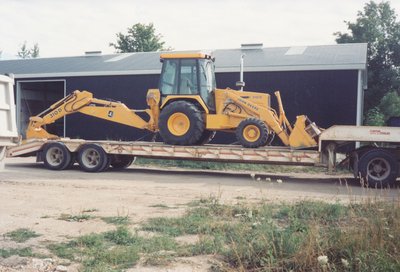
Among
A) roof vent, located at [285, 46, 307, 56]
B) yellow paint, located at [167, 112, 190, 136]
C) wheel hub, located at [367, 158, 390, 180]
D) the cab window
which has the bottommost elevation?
wheel hub, located at [367, 158, 390, 180]

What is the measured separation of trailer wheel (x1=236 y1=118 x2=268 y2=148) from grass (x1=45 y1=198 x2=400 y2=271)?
6.34m

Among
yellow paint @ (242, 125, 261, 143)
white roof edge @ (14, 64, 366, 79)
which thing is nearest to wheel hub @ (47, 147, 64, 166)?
yellow paint @ (242, 125, 261, 143)

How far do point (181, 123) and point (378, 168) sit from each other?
5465mm

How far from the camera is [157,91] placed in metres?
15.0

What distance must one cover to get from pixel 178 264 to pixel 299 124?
8.58 metres

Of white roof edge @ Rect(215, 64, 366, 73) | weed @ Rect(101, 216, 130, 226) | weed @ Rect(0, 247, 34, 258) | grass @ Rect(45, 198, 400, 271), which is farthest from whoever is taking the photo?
white roof edge @ Rect(215, 64, 366, 73)

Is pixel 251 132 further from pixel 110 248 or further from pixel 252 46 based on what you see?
pixel 252 46

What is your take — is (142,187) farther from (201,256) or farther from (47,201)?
(201,256)

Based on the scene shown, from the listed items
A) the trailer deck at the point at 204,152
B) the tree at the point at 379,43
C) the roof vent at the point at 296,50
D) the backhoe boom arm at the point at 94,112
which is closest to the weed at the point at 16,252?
the trailer deck at the point at 204,152

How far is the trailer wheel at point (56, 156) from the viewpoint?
14.8 meters

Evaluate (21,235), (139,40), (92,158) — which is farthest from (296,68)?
(139,40)

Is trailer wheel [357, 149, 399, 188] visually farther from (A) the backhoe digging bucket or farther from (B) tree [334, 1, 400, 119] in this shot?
(B) tree [334, 1, 400, 119]

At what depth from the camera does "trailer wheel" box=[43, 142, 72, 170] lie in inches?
583

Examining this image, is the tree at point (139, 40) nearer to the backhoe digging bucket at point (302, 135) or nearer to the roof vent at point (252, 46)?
the roof vent at point (252, 46)
